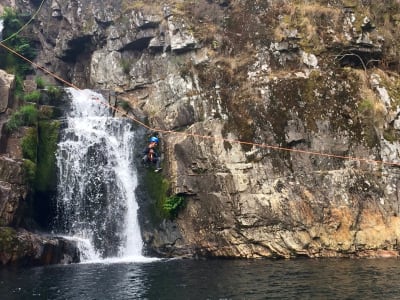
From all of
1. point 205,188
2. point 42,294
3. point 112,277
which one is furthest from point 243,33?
point 42,294

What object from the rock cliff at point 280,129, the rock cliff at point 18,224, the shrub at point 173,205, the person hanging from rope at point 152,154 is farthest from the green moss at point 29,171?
the shrub at point 173,205

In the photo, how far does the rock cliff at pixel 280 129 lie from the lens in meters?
20.2

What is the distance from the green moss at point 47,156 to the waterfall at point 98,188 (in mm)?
320

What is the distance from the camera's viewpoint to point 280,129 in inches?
851

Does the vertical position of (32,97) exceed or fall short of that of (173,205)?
it exceeds it

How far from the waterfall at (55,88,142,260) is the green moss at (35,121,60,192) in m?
0.32

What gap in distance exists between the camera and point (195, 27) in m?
26.0

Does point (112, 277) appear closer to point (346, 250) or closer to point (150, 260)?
point (150, 260)

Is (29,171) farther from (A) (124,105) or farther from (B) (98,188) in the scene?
(A) (124,105)

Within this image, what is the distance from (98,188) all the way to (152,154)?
132 inches

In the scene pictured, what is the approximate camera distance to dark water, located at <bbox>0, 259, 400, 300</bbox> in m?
12.8

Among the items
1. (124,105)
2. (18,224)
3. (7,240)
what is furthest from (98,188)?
(124,105)

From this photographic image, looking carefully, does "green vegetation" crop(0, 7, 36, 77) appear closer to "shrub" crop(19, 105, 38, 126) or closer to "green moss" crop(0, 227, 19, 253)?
"shrub" crop(19, 105, 38, 126)

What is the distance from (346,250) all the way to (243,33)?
13.0 meters
